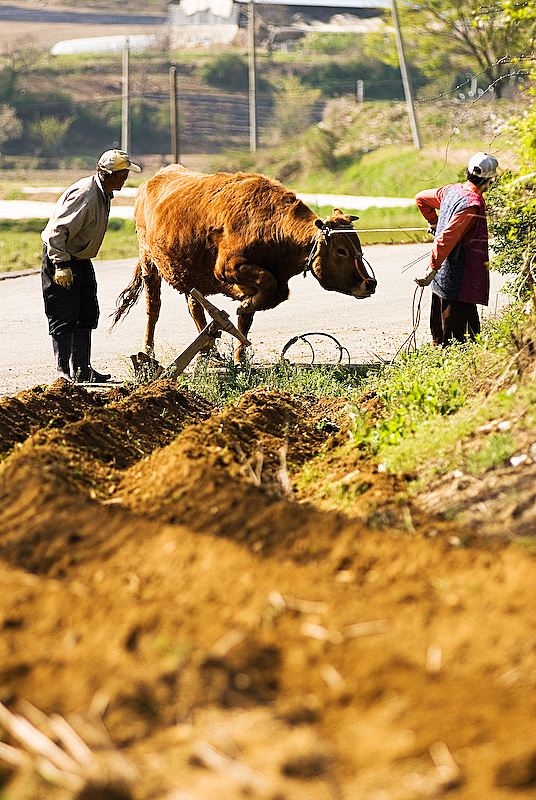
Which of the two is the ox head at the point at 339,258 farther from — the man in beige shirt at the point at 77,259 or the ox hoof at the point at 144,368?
the man in beige shirt at the point at 77,259

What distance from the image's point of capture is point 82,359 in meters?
9.39

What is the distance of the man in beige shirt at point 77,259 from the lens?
29.1 feet

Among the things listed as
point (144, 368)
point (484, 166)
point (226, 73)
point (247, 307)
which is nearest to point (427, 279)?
point (484, 166)

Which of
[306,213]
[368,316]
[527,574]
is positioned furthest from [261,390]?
[368,316]

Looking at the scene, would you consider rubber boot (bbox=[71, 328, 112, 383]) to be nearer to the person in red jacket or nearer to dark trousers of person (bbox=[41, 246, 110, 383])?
dark trousers of person (bbox=[41, 246, 110, 383])

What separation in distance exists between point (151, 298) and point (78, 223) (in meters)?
2.04

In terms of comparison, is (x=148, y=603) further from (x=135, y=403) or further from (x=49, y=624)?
(x=135, y=403)

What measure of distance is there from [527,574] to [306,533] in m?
0.97

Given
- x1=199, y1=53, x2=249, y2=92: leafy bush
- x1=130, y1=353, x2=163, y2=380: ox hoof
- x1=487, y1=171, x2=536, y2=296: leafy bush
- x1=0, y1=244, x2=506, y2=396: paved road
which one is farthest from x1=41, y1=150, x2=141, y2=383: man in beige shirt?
x1=199, y1=53, x2=249, y2=92: leafy bush

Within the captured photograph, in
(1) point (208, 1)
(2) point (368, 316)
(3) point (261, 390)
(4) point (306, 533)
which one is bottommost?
(2) point (368, 316)

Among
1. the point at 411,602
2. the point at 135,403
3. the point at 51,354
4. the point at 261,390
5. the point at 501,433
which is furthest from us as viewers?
the point at 51,354

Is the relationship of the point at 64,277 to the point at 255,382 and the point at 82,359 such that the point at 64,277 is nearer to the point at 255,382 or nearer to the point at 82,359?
the point at 82,359

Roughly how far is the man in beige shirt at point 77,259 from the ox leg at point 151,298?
1.28m

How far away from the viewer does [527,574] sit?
351 centimetres
